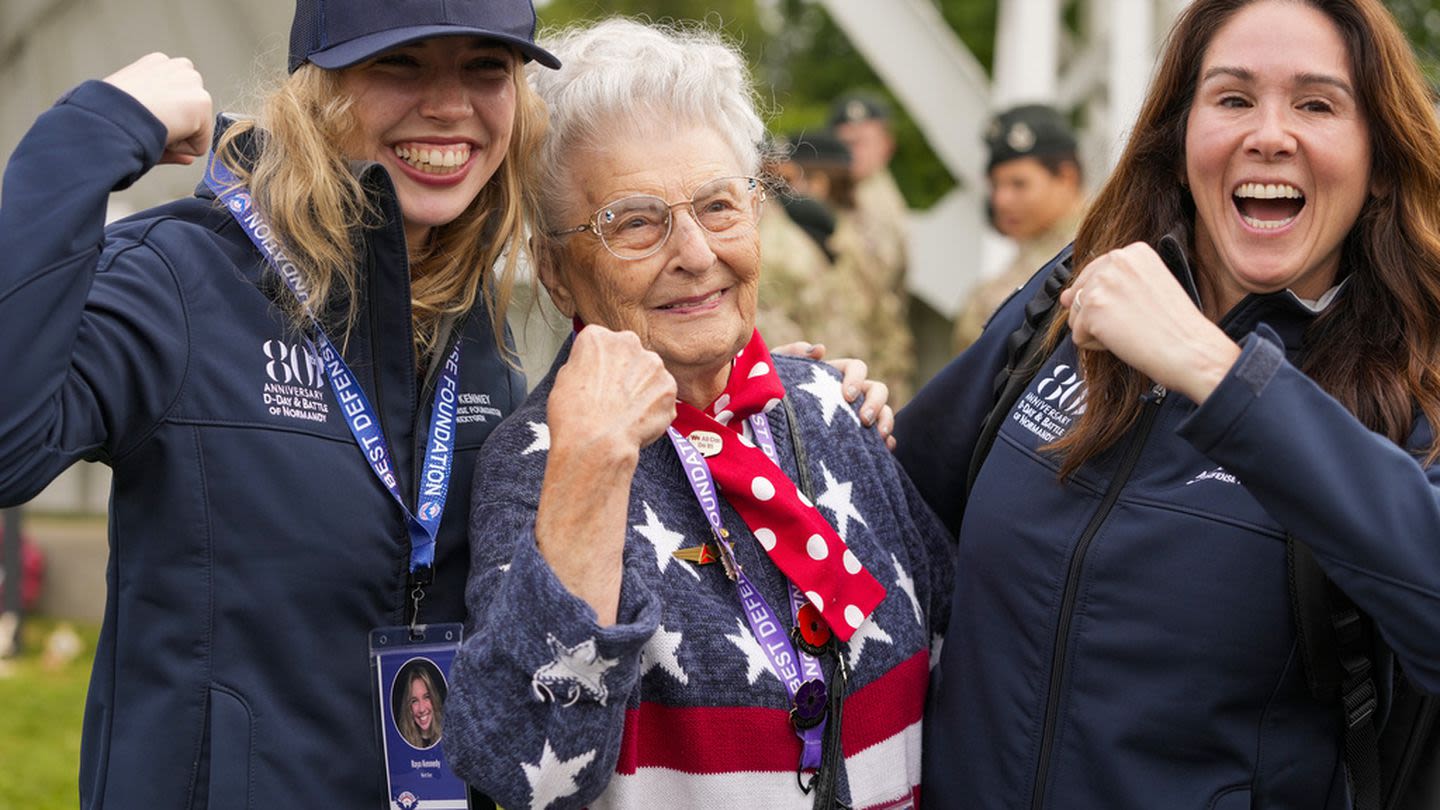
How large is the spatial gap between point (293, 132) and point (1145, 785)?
1874mm

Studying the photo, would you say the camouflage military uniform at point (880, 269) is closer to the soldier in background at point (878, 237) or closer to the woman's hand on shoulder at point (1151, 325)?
the soldier in background at point (878, 237)

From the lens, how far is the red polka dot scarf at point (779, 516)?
2926 millimetres

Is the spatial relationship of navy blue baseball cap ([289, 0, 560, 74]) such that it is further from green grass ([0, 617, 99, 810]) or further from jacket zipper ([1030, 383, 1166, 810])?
green grass ([0, 617, 99, 810])

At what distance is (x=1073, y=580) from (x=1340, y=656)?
0.46 metres

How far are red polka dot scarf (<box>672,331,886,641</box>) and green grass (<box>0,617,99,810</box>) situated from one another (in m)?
3.47

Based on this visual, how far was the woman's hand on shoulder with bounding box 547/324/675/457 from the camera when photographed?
→ 2.56 meters

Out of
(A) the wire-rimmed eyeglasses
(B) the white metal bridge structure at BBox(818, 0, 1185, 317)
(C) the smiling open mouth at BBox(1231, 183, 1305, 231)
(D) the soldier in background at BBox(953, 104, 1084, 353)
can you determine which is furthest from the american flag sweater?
(B) the white metal bridge structure at BBox(818, 0, 1185, 317)

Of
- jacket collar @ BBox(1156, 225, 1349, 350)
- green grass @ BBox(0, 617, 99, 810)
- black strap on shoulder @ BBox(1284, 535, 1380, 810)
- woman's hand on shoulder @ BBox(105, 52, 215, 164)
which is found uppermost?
woman's hand on shoulder @ BBox(105, 52, 215, 164)

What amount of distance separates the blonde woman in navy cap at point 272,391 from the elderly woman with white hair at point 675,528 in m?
0.18

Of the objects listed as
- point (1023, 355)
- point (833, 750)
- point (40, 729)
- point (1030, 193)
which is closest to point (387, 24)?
point (1023, 355)

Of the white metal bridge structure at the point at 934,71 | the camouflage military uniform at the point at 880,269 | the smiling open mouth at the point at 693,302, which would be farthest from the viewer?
the camouflage military uniform at the point at 880,269

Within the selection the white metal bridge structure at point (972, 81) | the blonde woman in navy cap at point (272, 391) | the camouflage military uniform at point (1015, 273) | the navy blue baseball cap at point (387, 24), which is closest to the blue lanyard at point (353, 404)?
the blonde woman in navy cap at point (272, 391)

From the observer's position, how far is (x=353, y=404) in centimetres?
280

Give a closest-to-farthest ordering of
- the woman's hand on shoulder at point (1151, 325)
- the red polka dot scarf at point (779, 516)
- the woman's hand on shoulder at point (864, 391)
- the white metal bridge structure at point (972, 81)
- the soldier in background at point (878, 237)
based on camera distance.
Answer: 1. the woman's hand on shoulder at point (1151, 325)
2. the red polka dot scarf at point (779, 516)
3. the woman's hand on shoulder at point (864, 391)
4. the soldier in background at point (878, 237)
5. the white metal bridge structure at point (972, 81)
